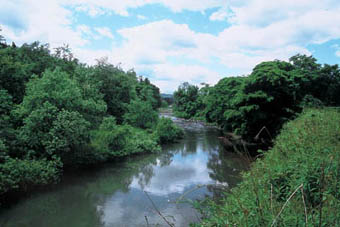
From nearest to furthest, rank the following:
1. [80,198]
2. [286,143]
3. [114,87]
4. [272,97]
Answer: [286,143]
[80,198]
[272,97]
[114,87]

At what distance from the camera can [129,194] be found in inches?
344

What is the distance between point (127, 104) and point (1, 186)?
13.6 meters

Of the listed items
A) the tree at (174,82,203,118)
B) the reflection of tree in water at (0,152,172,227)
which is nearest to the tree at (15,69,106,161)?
the reflection of tree in water at (0,152,172,227)

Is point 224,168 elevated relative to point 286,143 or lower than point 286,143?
lower

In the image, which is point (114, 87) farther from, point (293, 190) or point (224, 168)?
point (293, 190)

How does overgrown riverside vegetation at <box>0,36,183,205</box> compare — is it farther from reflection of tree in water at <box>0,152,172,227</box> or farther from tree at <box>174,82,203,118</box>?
tree at <box>174,82,203,118</box>

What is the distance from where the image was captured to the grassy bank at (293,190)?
201 centimetres

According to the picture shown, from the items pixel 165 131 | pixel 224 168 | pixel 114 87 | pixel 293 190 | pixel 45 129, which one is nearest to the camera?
pixel 293 190

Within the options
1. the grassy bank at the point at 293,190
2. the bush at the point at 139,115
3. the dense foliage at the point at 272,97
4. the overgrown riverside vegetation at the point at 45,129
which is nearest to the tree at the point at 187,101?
the bush at the point at 139,115

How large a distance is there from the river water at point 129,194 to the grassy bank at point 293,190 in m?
0.67

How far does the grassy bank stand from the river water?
26.3 inches

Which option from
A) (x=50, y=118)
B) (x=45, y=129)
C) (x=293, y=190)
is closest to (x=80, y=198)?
(x=45, y=129)

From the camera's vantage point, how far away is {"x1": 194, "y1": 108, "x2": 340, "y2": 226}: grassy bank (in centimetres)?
201

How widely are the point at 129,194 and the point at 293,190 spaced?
22.7ft
